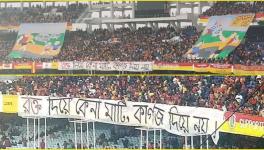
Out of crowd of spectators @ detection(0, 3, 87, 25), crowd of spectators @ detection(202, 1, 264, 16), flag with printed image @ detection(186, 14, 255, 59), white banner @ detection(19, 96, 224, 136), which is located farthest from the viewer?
flag with printed image @ detection(186, 14, 255, 59)

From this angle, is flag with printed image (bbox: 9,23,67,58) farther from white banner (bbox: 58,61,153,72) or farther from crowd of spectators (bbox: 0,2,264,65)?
white banner (bbox: 58,61,153,72)

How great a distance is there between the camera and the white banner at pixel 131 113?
4969 millimetres

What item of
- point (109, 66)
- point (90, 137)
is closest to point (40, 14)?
point (109, 66)


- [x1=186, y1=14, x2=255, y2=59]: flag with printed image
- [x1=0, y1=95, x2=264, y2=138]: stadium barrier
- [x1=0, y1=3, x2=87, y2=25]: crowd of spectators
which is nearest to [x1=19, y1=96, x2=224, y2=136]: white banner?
[x1=0, y1=95, x2=264, y2=138]: stadium barrier

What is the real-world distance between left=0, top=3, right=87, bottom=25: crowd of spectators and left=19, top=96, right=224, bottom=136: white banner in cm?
125

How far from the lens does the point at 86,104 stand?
5535 millimetres

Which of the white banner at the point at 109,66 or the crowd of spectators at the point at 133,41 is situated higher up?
the crowd of spectators at the point at 133,41

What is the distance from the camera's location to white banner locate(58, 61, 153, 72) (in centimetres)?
673

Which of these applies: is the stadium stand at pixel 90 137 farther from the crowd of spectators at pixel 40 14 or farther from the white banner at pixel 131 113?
the crowd of spectators at pixel 40 14

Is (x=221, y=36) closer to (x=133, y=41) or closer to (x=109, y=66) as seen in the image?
(x=133, y=41)

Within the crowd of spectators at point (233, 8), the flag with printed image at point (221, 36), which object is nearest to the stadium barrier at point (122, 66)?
the flag with printed image at point (221, 36)

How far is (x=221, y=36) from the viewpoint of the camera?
286 inches

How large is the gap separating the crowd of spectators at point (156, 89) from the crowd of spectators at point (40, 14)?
0.80m

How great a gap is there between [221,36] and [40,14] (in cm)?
255
